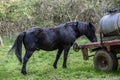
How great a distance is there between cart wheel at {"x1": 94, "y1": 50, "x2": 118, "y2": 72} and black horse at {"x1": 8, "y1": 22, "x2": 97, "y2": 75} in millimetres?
1245

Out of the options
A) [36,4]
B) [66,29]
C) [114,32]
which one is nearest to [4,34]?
[36,4]

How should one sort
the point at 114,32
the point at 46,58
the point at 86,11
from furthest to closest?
the point at 86,11 < the point at 46,58 < the point at 114,32

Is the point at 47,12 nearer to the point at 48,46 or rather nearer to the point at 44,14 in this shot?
the point at 44,14

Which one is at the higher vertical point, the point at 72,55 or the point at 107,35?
the point at 107,35

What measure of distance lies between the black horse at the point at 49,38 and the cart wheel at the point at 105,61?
1245 millimetres

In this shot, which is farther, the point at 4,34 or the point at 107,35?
the point at 4,34

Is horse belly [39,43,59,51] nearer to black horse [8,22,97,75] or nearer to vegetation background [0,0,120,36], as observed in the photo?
black horse [8,22,97,75]

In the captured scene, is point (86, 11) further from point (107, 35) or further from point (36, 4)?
point (107, 35)

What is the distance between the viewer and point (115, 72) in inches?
366

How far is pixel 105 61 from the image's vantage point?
971cm

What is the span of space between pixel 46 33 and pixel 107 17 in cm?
199

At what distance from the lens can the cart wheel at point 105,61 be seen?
30.5 feet

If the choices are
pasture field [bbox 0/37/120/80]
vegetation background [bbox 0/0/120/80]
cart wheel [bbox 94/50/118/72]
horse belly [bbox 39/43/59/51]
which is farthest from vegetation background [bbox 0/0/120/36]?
cart wheel [bbox 94/50/118/72]

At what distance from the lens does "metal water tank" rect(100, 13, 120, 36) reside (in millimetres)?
9398
